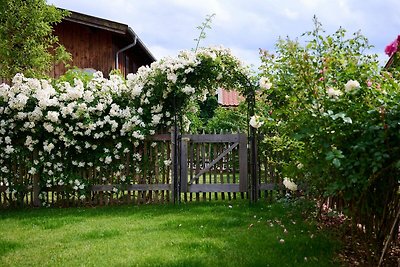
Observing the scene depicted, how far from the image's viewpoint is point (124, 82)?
9422 millimetres

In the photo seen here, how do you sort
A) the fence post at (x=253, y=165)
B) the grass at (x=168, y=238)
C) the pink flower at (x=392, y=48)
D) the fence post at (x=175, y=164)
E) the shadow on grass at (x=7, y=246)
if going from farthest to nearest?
1. the fence post at (x=175, y=164)
2. the fence post at (x=253, y=165)
3. the shadow on grass at (x=7, y=246)
4. the grass at (x=168, y=238)
5. the pink flower at (x=392, y=48)

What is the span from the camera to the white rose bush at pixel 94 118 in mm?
8539

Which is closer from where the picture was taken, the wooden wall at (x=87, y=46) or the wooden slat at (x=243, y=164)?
the wooden slat at (x=243, y=164)

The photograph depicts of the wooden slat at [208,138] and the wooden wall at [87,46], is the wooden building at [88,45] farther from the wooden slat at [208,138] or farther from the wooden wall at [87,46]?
the wooden slat at [208,138]

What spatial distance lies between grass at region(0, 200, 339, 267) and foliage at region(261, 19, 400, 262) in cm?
79

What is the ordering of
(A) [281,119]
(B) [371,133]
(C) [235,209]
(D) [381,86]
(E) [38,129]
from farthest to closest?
(E) [38,129] < (C) [235,209] < (A) [281,119] < (D) [381,86] < (B) [371,133]

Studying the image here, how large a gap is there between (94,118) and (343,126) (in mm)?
5620

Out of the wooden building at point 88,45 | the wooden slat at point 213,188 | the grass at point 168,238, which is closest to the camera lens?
the grass at point 168,238

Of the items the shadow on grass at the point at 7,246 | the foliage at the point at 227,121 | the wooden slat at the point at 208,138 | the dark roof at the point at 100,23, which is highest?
the dark roof at the point at 100,23

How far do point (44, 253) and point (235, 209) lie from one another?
3300 mm

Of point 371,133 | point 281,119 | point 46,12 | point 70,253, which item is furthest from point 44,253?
point 46,12

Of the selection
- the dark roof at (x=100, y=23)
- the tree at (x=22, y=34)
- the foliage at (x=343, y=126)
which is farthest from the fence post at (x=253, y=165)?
the dark roof at (x=100, y=23)

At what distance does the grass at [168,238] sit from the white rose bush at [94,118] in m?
1.16

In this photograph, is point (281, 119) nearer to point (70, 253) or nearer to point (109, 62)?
point (70, 253)
